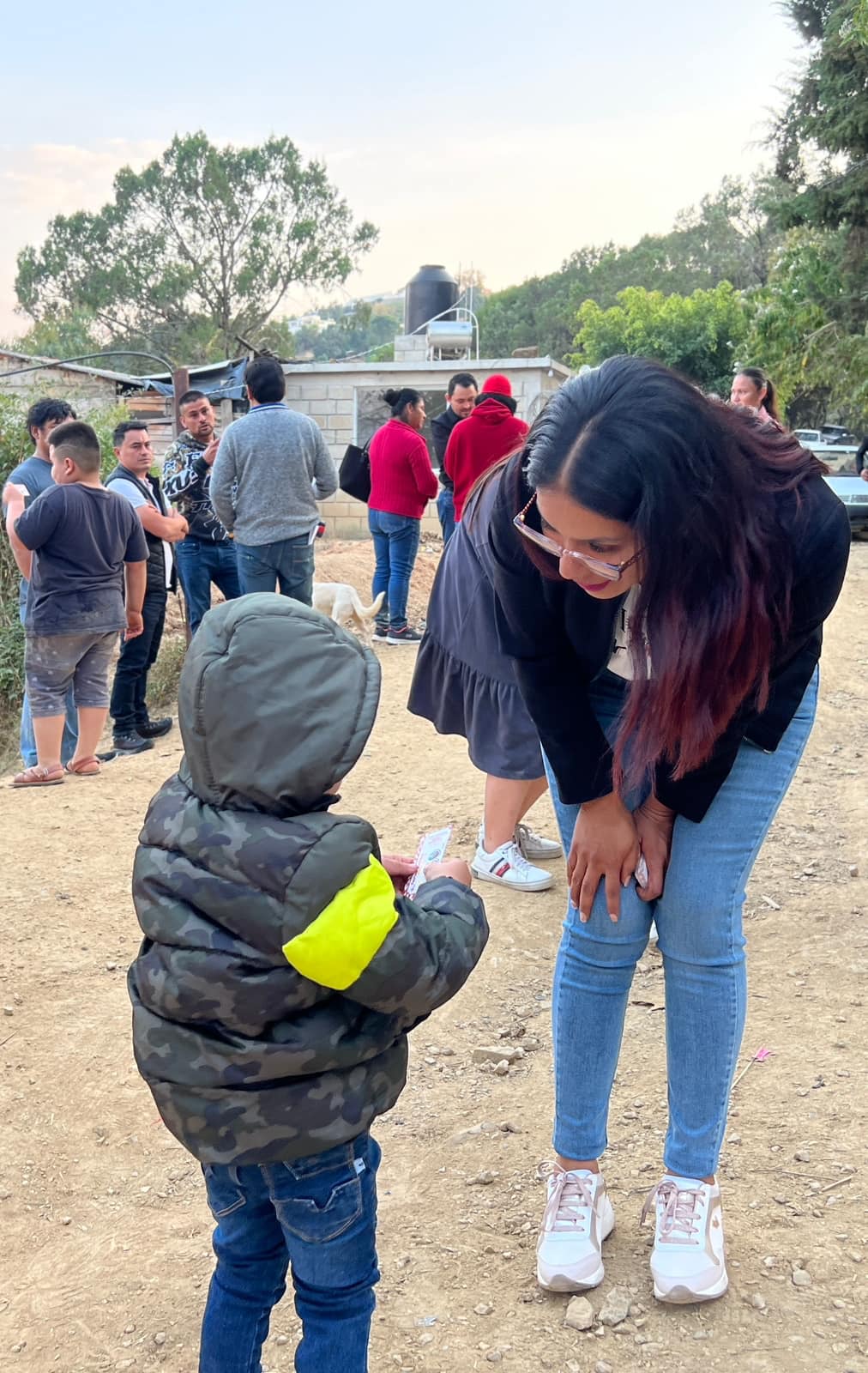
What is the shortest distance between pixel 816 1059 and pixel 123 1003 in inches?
80.5

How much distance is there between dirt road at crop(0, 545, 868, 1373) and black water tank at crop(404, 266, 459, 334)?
2000 cm

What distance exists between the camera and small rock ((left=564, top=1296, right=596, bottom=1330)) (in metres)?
1.89

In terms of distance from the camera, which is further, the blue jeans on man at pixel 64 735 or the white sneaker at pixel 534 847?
the blue jeans on man at pixel 64 735

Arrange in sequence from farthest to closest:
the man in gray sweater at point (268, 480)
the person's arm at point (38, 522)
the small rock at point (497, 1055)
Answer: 1. the man in gray sweater at point (268, 480)
2. the person's arm at point (38, 522)
3. the small rock at point (497, 1055)

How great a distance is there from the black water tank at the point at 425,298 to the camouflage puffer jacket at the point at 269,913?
21935 mm

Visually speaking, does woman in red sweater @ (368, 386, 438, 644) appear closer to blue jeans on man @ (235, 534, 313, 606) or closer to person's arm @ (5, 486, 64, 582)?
blue jeans on man @ (235, 534, 313, 606)

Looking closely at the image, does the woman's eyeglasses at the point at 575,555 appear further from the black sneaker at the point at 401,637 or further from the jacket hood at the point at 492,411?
the black sneaker at the point at 401,637

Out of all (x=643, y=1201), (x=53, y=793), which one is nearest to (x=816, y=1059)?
(x=643, y=1201)

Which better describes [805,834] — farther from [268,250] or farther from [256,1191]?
[268,250]

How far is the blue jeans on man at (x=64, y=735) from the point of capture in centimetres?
594

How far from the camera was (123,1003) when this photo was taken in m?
3.42

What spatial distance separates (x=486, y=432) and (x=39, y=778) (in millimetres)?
3188

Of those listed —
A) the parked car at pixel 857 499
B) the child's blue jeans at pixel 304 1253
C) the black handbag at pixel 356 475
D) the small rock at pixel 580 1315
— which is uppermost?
the black handbag at pixel 356 475

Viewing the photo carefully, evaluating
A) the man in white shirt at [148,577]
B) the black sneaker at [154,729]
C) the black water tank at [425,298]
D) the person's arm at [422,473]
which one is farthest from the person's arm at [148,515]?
the black water tank at [425,298]
